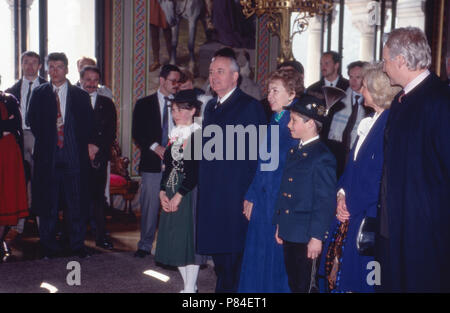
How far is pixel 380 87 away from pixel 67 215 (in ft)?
10.7

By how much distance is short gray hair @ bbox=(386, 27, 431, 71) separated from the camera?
8.52ft

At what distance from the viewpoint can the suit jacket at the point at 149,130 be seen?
16.7ft

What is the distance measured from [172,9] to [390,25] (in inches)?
153

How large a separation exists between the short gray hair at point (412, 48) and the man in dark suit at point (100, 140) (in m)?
3.38

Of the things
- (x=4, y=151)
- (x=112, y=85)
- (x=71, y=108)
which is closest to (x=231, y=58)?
(x=71, y=108)

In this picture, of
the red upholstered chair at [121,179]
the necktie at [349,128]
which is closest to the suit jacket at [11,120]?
the red upholstered chair at [121,179]

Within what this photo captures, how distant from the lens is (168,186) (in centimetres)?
392

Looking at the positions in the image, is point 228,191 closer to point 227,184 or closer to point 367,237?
point 227,184

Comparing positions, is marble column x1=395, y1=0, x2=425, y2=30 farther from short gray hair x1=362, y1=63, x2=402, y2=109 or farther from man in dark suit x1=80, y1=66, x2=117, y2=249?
short gray hair x1=362, y1=63, x2=402, y2=109

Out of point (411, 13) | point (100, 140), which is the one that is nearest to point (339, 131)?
point (100, 140)

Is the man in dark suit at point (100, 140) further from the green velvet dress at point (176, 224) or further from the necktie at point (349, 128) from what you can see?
the necktie at point (349, 128)

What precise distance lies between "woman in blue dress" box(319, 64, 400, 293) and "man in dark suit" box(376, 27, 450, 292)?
0.13 meters

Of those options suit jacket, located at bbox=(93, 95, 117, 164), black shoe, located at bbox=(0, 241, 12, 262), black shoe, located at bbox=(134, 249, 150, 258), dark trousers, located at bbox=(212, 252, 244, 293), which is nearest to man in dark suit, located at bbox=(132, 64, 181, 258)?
black shoe, located at bbox=(134, 249, 150, 258)

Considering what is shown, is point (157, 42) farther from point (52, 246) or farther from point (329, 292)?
point (329, 292)
